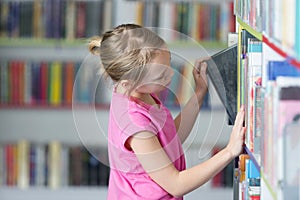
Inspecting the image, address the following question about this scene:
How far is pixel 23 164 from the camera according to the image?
332 cm

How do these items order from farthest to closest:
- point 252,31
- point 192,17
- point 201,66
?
point 192,17, point 201,66, point 252,31

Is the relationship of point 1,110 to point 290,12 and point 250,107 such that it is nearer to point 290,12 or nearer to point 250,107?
point 250,107

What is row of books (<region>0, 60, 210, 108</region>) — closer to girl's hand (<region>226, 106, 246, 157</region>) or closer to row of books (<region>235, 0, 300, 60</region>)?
girl's hand (<region>226, 106, 246, 157</region>)

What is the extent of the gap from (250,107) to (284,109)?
47cm

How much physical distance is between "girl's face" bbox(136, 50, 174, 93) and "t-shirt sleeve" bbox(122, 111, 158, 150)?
62 mm

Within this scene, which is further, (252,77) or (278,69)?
(252,77)

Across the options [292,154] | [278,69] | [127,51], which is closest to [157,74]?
[127,51]

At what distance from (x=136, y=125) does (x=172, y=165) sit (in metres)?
0.13

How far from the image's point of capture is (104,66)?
5.62 feet

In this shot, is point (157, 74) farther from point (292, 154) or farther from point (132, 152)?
point (292, 154)

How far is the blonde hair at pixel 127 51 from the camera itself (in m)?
1.63

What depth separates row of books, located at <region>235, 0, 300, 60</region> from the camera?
1.05 metres

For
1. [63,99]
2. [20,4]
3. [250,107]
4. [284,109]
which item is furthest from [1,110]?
[284,109]

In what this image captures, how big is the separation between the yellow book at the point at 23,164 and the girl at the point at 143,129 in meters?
1.57
